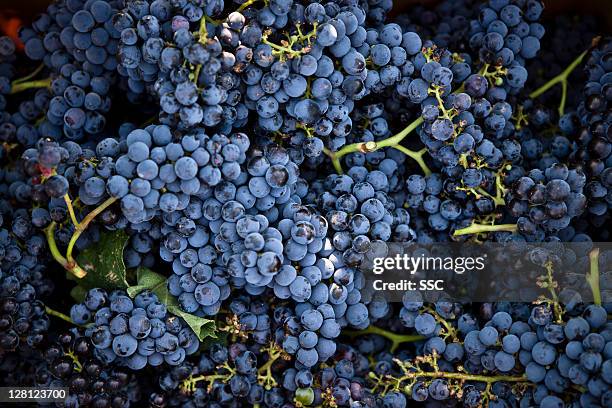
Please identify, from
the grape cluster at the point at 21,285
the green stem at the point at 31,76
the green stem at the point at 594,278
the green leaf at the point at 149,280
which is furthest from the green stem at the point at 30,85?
the green stem at the point at 594,278

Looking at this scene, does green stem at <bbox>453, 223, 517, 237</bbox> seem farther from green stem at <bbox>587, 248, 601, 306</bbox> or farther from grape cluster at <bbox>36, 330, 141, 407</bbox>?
grape cluster at <bbox>36, 330, 141, 407</bbox>

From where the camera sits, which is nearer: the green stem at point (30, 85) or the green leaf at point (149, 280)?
the green leaf at point (149, 280)

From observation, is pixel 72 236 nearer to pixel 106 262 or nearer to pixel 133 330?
pixel 106 262

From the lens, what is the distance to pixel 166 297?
146 cm

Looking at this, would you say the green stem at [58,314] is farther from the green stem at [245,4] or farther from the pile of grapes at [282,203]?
the green stem at [245,4]

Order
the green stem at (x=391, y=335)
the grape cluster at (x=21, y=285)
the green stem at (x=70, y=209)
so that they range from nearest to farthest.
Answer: the green stem at (x=70, y=209) → the grape cluster at (x=21, y=285) → the green stem at (x=391, y=335)

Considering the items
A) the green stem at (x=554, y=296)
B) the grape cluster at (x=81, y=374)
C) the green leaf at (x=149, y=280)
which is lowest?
the grape cluster at (x=81, y=374)

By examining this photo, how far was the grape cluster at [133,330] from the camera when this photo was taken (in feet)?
4.51

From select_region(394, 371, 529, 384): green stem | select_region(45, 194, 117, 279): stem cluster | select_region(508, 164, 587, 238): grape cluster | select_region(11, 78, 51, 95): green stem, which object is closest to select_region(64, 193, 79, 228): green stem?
select_region(45, 194, 117, 279): stem cluster

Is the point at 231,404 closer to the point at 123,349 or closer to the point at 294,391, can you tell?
the point at 294,391

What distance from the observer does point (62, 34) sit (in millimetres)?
1522

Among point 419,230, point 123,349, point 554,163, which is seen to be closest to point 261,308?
point 123,349

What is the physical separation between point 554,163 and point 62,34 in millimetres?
1121

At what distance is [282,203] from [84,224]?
400mm
